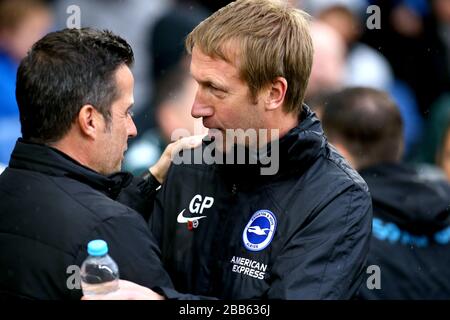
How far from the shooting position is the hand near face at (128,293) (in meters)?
2.95

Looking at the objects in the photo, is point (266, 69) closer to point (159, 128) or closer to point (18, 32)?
point (159, 128)

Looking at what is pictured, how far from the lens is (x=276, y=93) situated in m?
3.46

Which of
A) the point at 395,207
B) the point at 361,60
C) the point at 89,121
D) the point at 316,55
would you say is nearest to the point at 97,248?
the point at 89,121

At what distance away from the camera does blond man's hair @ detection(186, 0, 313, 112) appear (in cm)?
339

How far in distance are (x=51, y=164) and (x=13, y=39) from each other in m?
3.14

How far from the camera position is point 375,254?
455 centimetres

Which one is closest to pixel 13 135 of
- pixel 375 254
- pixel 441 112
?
pixel 375 254

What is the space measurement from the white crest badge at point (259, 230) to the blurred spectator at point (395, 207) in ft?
3.90

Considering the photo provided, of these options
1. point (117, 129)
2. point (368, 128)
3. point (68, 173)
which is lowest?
point (368, 128)

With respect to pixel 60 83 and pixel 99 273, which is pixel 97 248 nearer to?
pixel 99 273

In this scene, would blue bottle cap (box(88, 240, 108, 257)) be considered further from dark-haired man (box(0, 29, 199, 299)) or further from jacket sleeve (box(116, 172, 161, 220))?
jacket sleeve (box(116, 172, 161, 220))

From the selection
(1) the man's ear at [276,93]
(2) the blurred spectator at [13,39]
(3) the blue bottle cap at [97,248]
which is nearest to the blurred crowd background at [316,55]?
(2) the blurred spectator at [13,39]

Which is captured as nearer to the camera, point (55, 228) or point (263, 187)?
point (55, 228)
